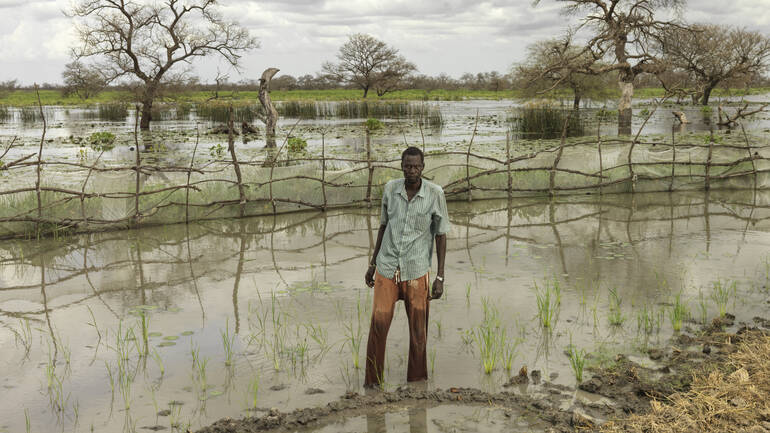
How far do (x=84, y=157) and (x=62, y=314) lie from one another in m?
10.5

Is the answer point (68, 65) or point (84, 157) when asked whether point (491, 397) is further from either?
point (68, 65)

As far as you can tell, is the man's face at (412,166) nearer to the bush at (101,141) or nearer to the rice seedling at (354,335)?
the rice seedling at (354,335)

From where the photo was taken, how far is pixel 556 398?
3.54 m

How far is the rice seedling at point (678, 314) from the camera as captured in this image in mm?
4520

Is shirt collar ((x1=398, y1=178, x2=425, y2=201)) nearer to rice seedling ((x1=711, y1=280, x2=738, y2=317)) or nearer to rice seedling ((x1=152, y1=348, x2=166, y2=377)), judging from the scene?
rice seedling ((x1=152, y1=348, x2=166, y2=377))

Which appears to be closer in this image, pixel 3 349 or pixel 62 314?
pixel 3 349

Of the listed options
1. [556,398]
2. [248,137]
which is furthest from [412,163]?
[248,137]

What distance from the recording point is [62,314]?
5176 millimetres

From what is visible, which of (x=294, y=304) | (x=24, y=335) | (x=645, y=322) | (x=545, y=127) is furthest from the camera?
(x=545, y=127)

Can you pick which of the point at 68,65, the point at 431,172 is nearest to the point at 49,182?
the point at 431,172

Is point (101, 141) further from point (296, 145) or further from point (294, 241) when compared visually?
point (294, 241)

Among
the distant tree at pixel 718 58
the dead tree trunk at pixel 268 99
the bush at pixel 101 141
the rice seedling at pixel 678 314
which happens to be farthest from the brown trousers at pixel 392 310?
the distant tree at pixel 718 58

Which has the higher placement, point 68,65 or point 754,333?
point 68,65

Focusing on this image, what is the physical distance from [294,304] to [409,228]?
2.23 metres
